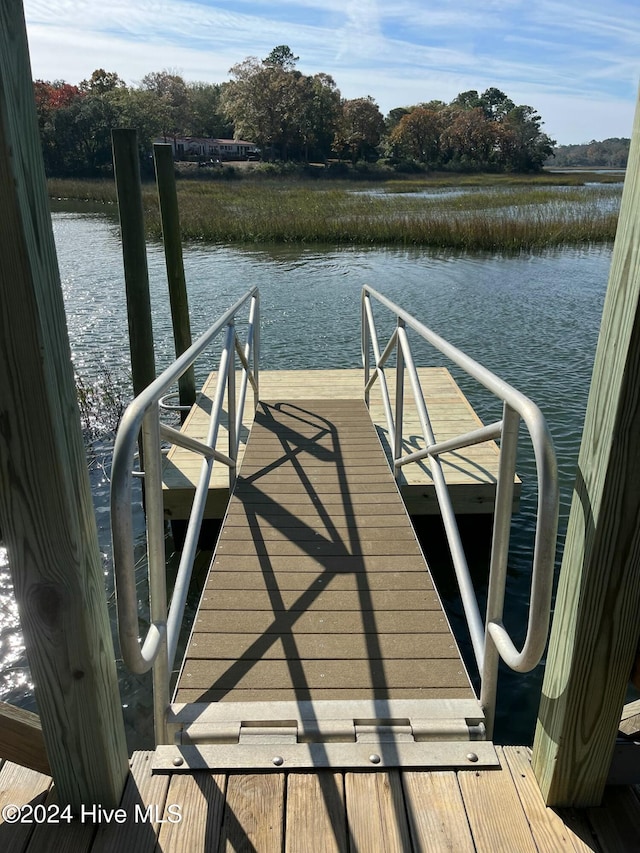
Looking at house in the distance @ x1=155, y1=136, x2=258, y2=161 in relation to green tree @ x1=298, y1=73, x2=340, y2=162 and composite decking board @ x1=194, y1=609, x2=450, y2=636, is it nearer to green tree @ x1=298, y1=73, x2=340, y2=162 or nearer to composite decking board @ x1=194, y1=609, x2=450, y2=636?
green tree @ x1=298, y1=73, x2=340, y2=162

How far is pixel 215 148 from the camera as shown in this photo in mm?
72688

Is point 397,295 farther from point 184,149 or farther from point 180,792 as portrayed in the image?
point 184,149

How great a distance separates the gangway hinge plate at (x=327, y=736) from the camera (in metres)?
1.71

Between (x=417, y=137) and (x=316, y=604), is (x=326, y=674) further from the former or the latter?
(x=417, y=137)

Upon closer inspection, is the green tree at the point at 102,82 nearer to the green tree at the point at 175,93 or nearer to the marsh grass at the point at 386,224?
the green tree at the point at 175,93

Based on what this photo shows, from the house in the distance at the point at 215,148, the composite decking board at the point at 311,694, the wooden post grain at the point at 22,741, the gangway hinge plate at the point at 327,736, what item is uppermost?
the house in the distance at the point at 215,148

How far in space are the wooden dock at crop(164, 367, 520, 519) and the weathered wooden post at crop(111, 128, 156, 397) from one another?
2.08ft

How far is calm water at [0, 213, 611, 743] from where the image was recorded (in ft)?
13.8

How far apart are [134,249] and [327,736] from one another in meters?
4.20

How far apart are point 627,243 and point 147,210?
2182 centimetres

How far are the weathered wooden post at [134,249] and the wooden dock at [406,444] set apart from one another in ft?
2.08

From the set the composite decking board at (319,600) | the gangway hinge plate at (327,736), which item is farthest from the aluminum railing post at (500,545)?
the composite decking board at (319,600)

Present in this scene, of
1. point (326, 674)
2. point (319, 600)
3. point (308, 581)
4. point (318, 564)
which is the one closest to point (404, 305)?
point (318, 564)

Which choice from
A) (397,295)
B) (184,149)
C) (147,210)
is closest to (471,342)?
(397,295)
